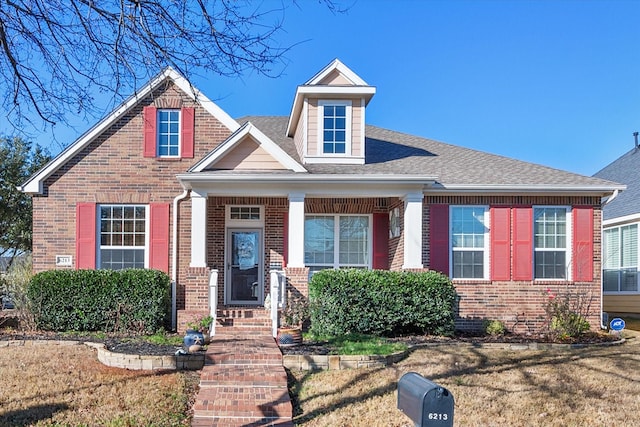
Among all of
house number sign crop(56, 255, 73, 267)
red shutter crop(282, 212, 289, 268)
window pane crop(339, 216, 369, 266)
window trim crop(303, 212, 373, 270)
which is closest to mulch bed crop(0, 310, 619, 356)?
house number sign crop(56, 255, 73, 267)

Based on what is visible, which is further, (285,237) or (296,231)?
(285,237)

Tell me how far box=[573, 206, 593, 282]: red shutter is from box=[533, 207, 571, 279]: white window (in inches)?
6.6

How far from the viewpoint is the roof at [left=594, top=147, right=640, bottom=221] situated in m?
16.5

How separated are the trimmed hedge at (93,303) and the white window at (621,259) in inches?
502

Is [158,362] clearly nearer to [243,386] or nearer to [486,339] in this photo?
[243,386]

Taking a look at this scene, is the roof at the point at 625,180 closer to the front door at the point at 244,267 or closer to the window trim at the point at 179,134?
the front door at the point at 244,267

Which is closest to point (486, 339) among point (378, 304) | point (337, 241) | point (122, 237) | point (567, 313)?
point (567, 313)

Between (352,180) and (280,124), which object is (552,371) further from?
(280,124)

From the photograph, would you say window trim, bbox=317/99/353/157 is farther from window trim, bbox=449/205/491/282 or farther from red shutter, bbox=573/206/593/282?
red shutter, bbox=573/206/593/282

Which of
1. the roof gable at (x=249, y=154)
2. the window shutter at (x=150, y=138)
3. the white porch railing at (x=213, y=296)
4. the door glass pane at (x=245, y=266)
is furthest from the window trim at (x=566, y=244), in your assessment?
the window shutter at (x=150, y=138)

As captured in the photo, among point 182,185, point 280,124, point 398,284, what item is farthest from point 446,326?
point 280,124

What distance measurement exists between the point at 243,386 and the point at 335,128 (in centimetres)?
746

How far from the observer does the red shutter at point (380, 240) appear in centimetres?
1378

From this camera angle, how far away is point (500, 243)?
12578 mm
